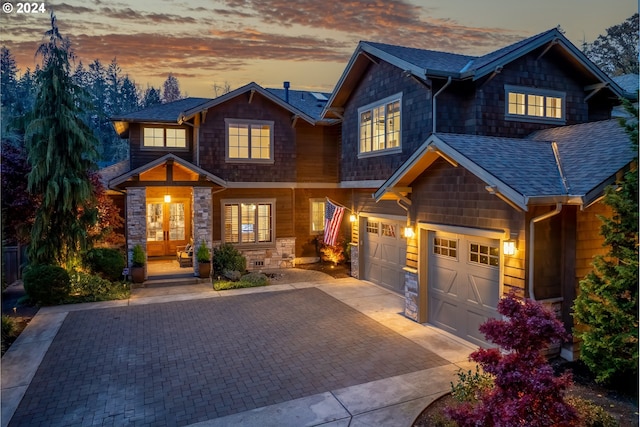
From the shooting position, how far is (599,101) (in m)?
13.6

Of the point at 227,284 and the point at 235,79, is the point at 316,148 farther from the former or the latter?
the point at 235,79

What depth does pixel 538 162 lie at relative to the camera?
8484mm

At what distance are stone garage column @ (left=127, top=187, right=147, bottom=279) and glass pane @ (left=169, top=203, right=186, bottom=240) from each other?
13.9 feet

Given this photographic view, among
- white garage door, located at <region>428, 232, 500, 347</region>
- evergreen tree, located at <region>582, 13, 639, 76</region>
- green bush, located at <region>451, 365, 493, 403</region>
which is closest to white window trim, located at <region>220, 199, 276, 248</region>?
white garage door, located at <region>428, 232, 500, 347</region>

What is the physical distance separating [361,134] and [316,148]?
3409 mm

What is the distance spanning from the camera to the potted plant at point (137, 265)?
13.9 metres

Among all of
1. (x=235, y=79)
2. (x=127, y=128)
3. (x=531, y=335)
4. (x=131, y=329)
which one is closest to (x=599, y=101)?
(x=531, y=335)

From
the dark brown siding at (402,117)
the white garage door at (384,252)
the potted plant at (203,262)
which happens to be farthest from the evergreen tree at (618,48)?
the potted plant at (203,262)

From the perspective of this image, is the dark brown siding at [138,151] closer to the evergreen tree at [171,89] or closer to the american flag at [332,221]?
the american flag at [332,221]

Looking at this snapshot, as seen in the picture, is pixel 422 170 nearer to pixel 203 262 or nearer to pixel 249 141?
pixel 203 262

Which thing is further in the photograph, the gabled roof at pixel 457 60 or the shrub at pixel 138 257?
the shrub at pixel 138 257

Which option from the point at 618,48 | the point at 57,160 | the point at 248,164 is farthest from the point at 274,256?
the point at 618,48

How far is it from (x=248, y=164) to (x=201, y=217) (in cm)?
316

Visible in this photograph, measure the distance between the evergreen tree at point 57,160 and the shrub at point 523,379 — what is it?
1196cm
